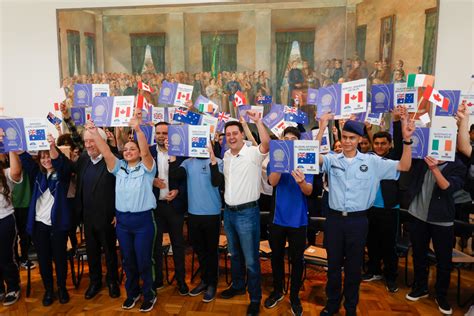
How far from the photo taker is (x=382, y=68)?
22.0 ft

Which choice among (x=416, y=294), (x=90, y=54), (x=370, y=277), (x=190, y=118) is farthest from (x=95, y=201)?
(x=90, y=54)

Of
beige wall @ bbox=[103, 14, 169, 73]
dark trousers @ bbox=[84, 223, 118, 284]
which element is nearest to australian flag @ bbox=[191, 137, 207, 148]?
dark trousers @ bbox=[84, 223, 118, 284]

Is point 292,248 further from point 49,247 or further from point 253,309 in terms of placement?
point 49,247

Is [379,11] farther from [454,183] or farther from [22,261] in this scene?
[22,261]

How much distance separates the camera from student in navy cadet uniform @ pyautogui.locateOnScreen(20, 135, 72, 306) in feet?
11.2

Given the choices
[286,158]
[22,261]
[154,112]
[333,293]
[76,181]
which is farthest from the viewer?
[154,112]

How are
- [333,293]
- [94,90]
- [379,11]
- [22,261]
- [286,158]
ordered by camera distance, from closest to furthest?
[286,158], [333,293], [94,90], [22,261], [379,11]

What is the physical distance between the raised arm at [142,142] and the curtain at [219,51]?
4.40 meters

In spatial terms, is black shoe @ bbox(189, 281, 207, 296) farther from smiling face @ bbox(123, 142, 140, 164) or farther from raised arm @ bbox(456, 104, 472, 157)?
raised arm @ bbox(456, 104, 472, 157)

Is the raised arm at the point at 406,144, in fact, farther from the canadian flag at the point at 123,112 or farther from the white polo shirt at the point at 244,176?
the canadian flag at the point at 123,112

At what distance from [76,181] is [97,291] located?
124 centimetres

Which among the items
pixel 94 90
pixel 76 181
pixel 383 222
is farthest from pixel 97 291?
pixel 383 222

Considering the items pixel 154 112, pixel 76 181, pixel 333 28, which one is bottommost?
→ pixel 76 181

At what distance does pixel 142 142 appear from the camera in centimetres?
321
